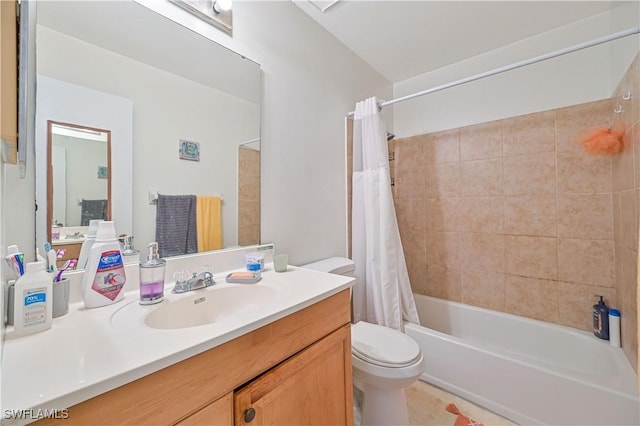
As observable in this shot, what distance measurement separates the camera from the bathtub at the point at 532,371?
1152 millimetres

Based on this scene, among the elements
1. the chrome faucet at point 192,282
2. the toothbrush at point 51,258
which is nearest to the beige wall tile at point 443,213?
the chrome faucet at point 192,282

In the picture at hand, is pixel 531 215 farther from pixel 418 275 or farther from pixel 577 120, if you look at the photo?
pixel 418 275

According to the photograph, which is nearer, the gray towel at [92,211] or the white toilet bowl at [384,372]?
the gray towel at [92,211]

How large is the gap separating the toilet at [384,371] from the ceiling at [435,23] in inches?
72.4

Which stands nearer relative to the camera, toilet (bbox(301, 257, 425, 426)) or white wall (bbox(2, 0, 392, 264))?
toilet (bbox(301, 257, 425, 426))

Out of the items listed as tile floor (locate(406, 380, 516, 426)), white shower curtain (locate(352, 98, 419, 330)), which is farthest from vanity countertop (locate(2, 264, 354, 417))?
tile floor (locate(406, 380, 516, 426))

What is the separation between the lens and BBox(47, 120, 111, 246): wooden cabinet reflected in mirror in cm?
80

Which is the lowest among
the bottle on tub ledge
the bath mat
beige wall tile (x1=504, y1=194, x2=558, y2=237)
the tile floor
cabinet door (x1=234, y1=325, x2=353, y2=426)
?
the tile floor

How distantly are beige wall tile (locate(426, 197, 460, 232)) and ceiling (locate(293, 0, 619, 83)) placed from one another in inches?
44.2

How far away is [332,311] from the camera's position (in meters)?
0.93

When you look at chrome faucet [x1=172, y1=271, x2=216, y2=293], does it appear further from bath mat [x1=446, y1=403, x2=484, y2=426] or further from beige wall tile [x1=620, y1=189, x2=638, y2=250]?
beige wall tile [x1=620, y1=189, x2=638, y2=250]

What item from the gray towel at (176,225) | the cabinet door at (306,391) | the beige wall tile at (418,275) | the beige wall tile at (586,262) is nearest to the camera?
the cabinet door at (306,391)

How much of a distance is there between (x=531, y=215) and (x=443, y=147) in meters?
0.80

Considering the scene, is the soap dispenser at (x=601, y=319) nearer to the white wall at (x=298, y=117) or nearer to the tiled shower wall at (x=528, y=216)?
the tiled shower wall at (x=528, y=216)
